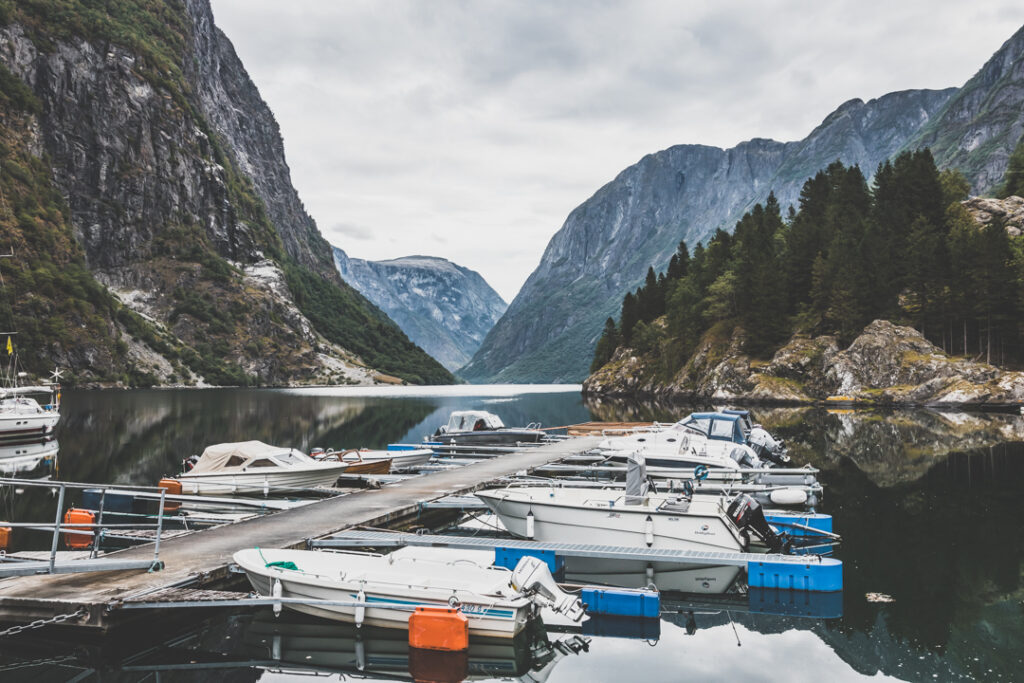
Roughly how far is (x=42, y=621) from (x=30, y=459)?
1295 inches

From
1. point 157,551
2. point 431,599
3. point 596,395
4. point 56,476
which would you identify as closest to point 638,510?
point 431,599

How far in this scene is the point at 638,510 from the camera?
1758 centimetres

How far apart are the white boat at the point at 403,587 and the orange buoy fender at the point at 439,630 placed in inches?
17.0

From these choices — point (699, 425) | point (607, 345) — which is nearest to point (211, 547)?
point (699, 425)

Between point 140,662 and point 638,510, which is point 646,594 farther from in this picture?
point 140,662

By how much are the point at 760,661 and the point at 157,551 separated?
1195 centimetres

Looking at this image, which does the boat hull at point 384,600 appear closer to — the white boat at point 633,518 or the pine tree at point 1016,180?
the white boat at point 633,518

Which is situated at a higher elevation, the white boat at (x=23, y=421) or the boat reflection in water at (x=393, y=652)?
the white boat at (x=23, y=421)

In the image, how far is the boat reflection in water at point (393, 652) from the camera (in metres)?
11.5

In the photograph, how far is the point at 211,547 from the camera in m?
16.7

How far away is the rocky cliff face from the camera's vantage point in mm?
73438

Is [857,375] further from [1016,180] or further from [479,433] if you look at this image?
[479,433]

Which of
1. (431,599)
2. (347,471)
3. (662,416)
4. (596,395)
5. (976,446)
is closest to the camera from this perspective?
(431,599)

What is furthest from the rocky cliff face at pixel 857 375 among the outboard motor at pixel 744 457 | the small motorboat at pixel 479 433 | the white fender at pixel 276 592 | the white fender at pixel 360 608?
the white fender at pixel 276 592
